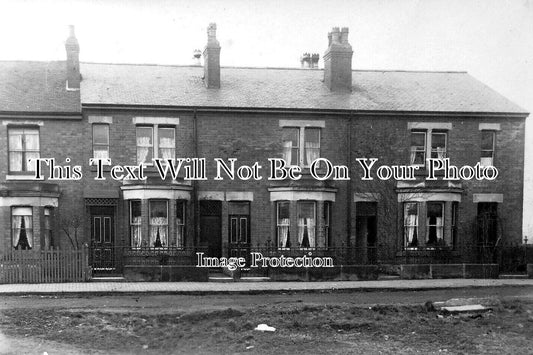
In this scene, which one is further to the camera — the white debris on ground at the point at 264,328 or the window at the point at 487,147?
the window at the point at 487,147

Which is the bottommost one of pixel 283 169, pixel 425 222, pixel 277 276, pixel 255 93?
pixel 277 276

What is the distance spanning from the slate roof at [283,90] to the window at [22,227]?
15.7 feet

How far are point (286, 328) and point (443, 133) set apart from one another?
1475cm

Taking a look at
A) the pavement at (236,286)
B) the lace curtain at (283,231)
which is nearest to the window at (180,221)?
the pavement at (236,286)

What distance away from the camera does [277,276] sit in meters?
19.0

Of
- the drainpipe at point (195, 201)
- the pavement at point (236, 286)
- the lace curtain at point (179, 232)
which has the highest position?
the drainpipe at point (195, 201)

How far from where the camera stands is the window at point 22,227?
2059 cm

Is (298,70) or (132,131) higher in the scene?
(298,70)

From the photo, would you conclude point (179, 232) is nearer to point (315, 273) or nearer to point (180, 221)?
point (180, 221)

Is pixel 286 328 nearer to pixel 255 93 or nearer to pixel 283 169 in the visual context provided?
pixel 283 169

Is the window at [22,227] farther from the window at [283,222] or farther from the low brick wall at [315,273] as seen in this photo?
the window at [283,222]

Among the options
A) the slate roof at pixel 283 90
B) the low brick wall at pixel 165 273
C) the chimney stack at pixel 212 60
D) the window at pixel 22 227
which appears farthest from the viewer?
the chimney stack at pixel 212 60

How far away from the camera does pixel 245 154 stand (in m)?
22.3

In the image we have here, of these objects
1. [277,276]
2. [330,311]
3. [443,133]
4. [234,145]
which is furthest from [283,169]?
[330,311]
